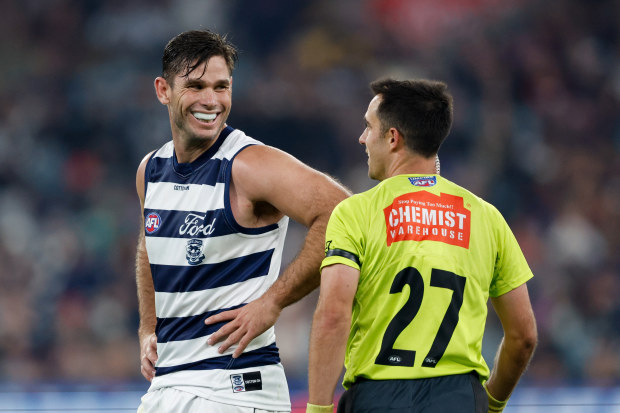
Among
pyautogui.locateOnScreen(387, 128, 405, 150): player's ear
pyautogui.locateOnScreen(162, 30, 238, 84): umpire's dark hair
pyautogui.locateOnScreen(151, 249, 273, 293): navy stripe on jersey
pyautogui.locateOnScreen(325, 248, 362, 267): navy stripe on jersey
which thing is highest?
pyautogui.locateOnScreen(162, 30, 238, 84): umpire's dark hair

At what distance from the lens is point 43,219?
378 inches

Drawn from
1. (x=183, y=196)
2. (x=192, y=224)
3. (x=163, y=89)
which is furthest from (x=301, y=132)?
(x=192, y=224)

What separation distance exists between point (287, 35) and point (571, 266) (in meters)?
4.48

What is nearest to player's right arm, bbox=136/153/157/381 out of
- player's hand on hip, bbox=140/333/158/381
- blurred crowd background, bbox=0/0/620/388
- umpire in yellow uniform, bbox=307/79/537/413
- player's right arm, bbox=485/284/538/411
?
player's hand on hip, bbox=140/333/158/381

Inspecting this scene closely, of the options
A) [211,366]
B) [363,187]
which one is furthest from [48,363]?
[211,366]

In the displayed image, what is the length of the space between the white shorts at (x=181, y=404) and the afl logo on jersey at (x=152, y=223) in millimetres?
637

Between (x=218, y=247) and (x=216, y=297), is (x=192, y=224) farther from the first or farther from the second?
(x=216, y=297)

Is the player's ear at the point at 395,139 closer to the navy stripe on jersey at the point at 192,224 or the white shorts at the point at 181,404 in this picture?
the navy stripe on jersey at the point at 192,224

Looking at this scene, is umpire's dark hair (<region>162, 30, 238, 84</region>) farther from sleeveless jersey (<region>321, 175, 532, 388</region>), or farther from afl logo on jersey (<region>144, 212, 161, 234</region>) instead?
sleeveless jersey (<region>321, 175, 532, 388</region>)

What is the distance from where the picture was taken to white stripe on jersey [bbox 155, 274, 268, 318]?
3430 millimetres

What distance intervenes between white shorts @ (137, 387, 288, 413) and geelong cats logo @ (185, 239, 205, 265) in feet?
1.63

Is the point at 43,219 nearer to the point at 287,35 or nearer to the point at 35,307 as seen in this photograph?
the point at 35,307

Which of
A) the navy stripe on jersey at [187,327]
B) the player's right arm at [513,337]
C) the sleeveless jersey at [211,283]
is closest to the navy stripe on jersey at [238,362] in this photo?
the sleeveless jersey at [211,283]

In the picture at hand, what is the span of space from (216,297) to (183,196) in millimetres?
441
